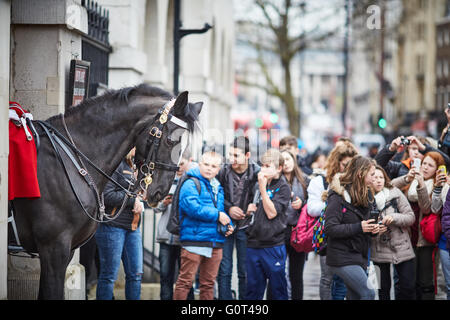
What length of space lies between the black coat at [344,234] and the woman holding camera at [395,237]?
2.41ft

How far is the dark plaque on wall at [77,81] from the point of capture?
8.00 metres

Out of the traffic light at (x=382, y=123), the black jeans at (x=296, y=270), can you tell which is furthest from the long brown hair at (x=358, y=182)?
the traffic light at (x=382, y=123)

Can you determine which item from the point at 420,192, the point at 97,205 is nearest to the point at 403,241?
the point at 420,192

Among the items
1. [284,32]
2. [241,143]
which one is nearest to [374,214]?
[241,143]

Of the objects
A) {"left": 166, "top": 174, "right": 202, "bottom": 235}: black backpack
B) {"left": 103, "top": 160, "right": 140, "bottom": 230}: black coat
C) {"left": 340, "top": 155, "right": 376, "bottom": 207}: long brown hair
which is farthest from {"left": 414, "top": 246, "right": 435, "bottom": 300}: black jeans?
{"left": 103, "top": 160, "right": 140, "bottom": 230}: black coat

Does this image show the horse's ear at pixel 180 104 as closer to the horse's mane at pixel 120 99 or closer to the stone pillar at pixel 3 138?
the horse's mane at pixel 120 99

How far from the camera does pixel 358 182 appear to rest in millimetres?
7555

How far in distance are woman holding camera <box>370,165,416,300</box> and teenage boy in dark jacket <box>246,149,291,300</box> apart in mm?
992

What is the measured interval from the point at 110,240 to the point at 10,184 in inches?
89.6

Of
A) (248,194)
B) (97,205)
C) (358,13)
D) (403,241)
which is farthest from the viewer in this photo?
(358,13)

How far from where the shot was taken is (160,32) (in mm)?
14195

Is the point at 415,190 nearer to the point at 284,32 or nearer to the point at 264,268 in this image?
the point at 264,268

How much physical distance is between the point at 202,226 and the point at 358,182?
175cm
